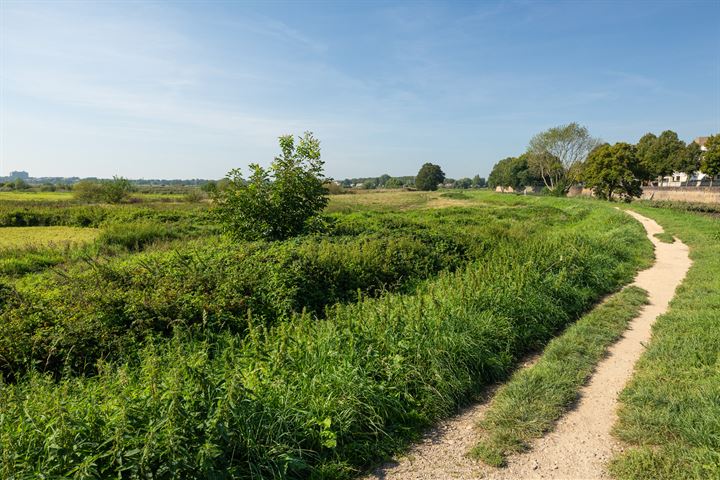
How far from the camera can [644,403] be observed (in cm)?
417

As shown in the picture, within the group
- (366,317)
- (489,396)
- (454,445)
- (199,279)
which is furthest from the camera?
(199,279)

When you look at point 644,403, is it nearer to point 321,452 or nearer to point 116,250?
point 321,452

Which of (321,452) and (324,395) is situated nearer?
(321,452)

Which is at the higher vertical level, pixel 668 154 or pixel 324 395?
pixel 668 154

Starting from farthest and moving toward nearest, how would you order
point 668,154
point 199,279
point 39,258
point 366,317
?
point 668,154 < point 39,258 < point 199,279 < point 366,317

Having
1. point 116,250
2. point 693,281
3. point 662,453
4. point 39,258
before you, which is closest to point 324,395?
point 662,453

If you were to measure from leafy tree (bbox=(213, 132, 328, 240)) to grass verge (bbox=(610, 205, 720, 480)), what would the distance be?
1110 centimetres

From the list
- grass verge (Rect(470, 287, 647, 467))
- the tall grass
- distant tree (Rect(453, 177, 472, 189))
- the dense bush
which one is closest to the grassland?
the dense bush

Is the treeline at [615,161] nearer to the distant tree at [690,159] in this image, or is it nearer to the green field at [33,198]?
the distant tree at [690,159]

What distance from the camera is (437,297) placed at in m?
6.70

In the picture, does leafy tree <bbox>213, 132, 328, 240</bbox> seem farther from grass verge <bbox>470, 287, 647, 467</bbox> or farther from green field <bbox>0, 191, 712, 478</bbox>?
grass verge <bbox>470, 287, 647, 467</bbox>

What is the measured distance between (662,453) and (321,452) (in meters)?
2.94

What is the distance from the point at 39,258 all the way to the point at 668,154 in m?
67.9

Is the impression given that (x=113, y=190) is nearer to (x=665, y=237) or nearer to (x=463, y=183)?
(x=665, y=237)
